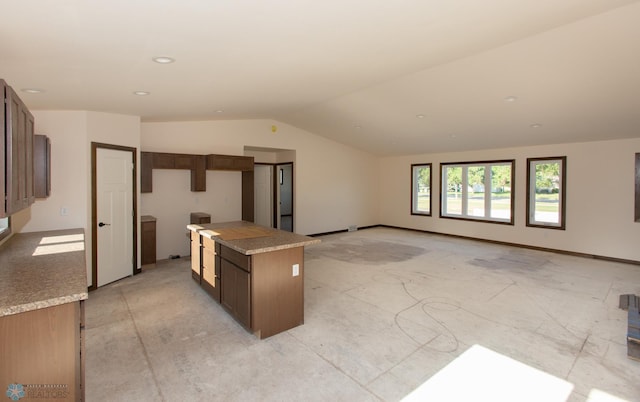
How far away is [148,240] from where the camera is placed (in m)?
5.52

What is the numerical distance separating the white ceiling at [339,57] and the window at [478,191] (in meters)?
2.10

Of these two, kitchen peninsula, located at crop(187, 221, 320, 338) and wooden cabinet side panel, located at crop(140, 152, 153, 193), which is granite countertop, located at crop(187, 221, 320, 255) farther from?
wooden cabinet side panel, located at crop(140, 152, 153, 193)

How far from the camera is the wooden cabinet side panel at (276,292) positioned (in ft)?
10.2

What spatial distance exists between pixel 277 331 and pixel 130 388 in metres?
1.31

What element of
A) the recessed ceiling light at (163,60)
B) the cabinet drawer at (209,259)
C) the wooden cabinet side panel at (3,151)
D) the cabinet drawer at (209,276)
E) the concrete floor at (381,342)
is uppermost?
the recessed ceiling light at (163,60)

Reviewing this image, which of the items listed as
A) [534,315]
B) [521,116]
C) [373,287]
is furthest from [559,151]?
[373,287]

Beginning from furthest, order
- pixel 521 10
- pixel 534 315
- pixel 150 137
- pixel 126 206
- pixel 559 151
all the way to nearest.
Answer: pixel 559 151
pixel 150 137
pixel 126 206
pixel 534 315
pixel 521 10

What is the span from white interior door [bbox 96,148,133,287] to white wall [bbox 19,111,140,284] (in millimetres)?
175

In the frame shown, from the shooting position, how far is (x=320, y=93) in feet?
15.0

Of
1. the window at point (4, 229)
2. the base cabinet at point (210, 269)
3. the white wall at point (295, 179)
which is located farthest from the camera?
the white wall at point (295, 179)

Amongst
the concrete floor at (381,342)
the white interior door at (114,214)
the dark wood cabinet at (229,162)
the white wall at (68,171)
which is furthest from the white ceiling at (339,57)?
the concrete floor at (381,342)

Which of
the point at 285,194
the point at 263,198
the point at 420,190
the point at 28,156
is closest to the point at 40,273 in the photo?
the point at 28,156

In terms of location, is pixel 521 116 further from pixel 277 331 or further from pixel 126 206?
pixel 126 206

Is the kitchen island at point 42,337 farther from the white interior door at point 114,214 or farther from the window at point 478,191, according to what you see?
the window at point 478,191
